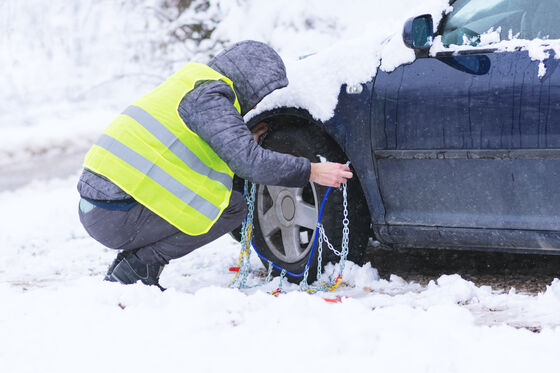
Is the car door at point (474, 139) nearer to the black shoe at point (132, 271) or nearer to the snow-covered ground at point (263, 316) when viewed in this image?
the snow-covered ground at point (263, 316)

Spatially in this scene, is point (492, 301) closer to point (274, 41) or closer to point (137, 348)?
point (137, 348)

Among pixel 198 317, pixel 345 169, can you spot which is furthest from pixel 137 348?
pixel 345 169

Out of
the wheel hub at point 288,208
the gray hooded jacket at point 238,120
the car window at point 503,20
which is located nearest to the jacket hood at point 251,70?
the gray hooded jacket at point 238,120

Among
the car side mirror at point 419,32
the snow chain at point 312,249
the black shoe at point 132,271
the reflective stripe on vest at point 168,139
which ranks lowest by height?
the black shoe at point 132,271

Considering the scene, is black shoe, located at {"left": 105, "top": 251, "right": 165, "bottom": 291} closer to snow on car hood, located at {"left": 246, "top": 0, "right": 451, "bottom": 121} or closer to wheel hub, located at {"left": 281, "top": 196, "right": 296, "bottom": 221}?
wheel hub, located at {"left": 281, "top": 196, "right": 296, "bottom": 221}

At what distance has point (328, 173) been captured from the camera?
3197 mm

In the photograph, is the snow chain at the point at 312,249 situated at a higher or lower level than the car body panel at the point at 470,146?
lower

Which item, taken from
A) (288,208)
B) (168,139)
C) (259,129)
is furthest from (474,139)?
(168,139)

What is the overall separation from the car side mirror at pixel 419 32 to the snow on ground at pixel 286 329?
40.2 inches

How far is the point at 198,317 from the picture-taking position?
2.75 meters

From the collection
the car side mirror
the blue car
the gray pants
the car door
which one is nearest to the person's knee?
the gray pants

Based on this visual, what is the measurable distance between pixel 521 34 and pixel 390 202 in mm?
901

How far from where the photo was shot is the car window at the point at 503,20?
299cm

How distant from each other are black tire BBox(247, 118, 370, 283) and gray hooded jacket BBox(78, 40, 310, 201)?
368 millimetres
